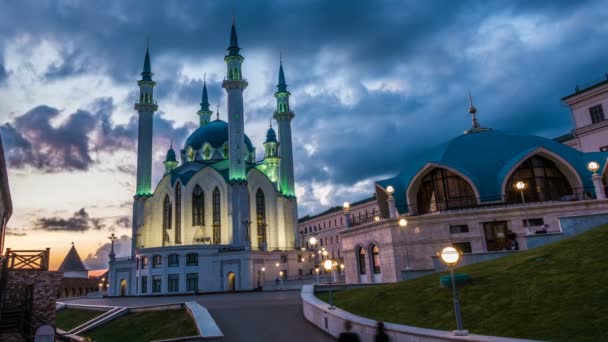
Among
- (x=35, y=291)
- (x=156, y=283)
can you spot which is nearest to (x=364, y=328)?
(x=35, y=291)

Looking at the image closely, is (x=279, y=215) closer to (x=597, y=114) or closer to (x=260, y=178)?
(x=260, y=178)

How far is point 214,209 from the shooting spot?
67.2 metres

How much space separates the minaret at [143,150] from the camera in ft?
233

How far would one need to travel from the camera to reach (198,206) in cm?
6812

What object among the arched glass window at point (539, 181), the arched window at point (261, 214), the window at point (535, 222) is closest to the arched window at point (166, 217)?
the arched window at point (261, 214)

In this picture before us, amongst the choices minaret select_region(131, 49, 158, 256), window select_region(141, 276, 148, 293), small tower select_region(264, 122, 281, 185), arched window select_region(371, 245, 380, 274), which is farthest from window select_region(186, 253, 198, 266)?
arched window select_region(371, 245, 380, 274)

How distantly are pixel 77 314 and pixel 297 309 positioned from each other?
23.5 m

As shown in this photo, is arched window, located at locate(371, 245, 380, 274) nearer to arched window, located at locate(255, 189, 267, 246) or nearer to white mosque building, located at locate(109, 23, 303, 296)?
white mosque building, located at locate(109, 23, 303, 296)

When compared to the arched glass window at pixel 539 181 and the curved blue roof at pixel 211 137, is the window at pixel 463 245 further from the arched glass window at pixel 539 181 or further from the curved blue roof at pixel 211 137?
the curved blue roof at pixel 211 137

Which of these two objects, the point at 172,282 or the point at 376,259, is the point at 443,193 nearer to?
the point at 376,259

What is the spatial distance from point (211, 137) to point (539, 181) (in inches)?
2356

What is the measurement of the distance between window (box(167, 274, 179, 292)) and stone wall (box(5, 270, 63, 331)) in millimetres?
36741

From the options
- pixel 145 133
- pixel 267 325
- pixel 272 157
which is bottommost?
pixel 267 325

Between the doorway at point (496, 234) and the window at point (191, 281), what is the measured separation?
3930 centimetres
